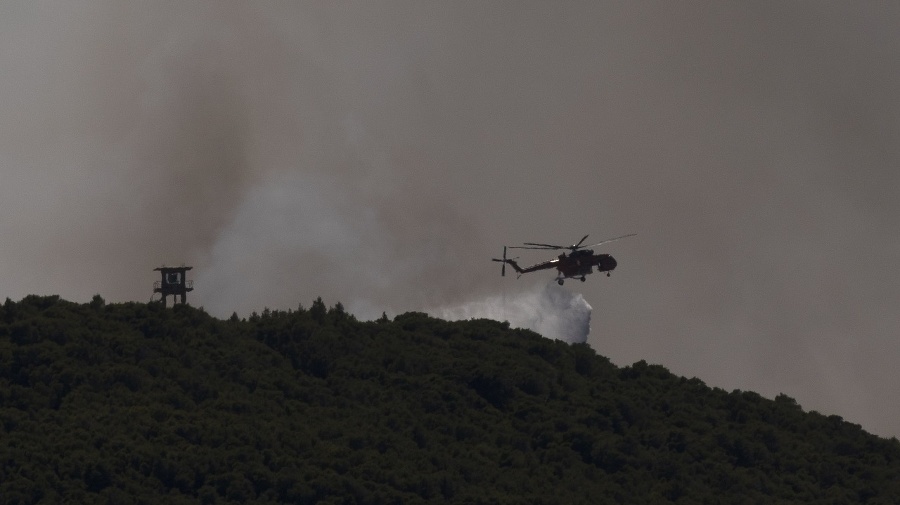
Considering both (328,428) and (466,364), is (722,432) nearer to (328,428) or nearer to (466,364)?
(466,364)

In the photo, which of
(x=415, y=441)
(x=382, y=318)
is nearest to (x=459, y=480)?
(x=415, y=441)

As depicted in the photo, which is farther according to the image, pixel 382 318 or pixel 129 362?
pixel 382 318

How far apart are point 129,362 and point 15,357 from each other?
6.98 meters

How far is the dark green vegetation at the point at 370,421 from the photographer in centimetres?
14925

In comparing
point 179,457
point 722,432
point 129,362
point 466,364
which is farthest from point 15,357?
point 722,432

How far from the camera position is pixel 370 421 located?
16475 cm

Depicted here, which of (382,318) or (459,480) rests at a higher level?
A: (382,318)

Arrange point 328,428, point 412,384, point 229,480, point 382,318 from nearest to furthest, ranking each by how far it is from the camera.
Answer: point 229,480, point 328,428, point 412,384, point 382,318

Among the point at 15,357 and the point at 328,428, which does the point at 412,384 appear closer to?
the point at 328,428

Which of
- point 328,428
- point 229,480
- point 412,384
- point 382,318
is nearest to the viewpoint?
point 229,480

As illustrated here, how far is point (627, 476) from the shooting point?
16688 cm

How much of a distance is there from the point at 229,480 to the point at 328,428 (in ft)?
47.0

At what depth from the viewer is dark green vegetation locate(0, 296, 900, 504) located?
149 m

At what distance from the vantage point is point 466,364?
177 meters
